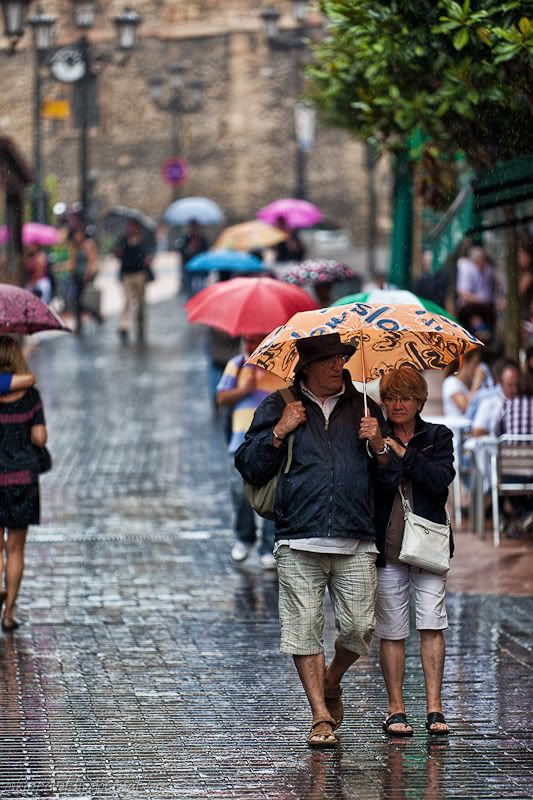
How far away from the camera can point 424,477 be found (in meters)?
7.27

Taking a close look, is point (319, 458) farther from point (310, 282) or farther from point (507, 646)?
point (310, 282)

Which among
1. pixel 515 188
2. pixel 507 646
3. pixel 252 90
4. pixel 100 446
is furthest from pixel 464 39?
pixel 252 90

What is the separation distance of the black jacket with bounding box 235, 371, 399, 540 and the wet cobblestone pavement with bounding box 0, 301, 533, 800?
0.90m

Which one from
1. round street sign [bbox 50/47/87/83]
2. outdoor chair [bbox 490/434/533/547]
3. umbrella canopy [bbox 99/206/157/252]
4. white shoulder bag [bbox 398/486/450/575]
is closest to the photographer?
white shoulder bag [bbox 398/486/450/575]

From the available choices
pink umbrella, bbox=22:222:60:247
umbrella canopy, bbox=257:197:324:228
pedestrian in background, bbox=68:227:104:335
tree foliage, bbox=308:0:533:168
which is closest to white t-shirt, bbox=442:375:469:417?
tree foliage, bbox=308:0:533:168

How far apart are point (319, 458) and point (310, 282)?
18.4 feet

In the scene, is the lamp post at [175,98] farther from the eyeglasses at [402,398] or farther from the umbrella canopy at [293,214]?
the eyeglasses at [402,398]

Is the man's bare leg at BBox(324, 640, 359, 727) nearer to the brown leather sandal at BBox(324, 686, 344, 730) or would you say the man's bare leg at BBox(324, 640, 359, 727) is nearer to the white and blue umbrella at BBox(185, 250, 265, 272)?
the brown leather sandal at BBox(324, 686, 344, 730)

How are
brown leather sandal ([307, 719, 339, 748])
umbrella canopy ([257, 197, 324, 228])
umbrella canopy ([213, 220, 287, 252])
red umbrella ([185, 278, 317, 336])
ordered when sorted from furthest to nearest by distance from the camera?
umbrella canopy ([257, 197, 324, 228]) < umbrella canopy ([213, 220, 287, 252]) < red umbrella ([185, 278, 317, 336]) < brown leather sandal ([307, 719, 339, 748])

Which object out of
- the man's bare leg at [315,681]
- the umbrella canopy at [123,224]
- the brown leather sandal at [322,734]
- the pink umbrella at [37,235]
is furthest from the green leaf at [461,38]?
the umbrella canopy at [123,224]

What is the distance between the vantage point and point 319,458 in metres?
7.18

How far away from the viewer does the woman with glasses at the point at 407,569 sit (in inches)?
288

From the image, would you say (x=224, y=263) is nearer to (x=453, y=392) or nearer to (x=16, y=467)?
(x=453, y=392)

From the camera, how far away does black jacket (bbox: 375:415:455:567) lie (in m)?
7.27
